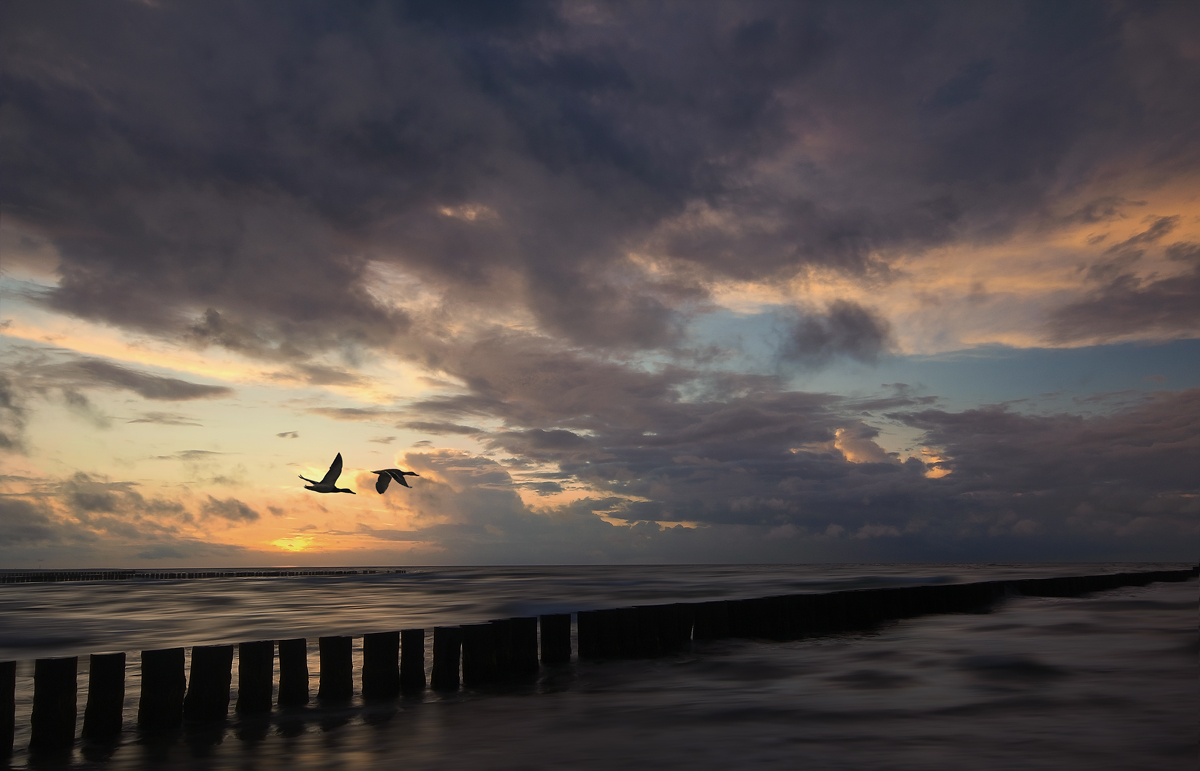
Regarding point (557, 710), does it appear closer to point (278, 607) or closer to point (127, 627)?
point (127, 627)

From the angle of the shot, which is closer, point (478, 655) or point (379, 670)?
point (379, 670)

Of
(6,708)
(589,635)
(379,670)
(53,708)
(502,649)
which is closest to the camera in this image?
(6,708)

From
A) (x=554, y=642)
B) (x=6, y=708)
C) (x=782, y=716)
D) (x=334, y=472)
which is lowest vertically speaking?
(x=782, y=716)

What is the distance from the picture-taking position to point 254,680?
35.6 ft

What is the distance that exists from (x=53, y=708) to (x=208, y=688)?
1.63 m

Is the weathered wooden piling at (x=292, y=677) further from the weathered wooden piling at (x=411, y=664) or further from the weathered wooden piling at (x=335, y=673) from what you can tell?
the weathered wooden piling at (x=411, y=664)

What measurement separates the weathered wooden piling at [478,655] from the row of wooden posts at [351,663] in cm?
2

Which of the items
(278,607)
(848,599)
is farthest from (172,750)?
(278,607)

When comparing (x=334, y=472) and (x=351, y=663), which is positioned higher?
(x=334, y=472)

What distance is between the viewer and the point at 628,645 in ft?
53.1

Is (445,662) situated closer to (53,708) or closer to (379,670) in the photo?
(379,670)

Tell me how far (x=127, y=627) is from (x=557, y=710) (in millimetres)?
23733

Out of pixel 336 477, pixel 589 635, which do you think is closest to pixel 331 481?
pixel 336 477

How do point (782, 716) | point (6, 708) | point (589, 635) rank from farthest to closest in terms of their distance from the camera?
point (589, 635) < point (782, 716) < point (6, 708)
